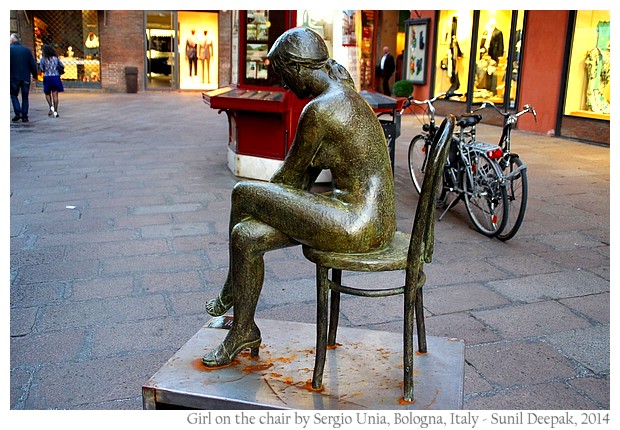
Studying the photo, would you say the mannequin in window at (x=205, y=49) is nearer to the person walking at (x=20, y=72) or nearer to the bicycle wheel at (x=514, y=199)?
the person walking at (x=20, y=72)

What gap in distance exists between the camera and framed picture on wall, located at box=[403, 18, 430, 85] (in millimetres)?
15656

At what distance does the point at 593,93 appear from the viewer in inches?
443

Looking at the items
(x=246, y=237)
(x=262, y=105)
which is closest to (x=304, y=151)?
(x=246, y=237)

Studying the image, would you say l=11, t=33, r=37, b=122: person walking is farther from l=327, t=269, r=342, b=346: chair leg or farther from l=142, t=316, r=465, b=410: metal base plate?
l=327, t=269, r=342, b=346: chair leg

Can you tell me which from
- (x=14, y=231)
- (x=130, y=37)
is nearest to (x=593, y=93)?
(x=14, y=231)

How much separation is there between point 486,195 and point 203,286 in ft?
8.85

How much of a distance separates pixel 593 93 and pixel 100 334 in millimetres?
10488

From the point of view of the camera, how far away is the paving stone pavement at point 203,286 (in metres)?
3.03

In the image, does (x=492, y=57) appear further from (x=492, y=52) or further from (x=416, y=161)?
(x=416, y=161)

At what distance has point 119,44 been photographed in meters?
21.7

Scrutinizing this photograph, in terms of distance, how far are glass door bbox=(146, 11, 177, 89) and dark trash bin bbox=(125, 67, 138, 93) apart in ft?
2.37

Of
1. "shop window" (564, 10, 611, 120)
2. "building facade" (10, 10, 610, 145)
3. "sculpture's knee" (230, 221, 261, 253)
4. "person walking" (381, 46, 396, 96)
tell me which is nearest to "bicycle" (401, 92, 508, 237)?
"building facade" (10, 10, 610, 145)

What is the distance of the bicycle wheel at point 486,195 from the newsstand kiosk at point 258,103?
222cm

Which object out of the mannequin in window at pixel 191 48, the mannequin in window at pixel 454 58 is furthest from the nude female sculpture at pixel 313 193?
the mannequin in window at pixel 191 48
